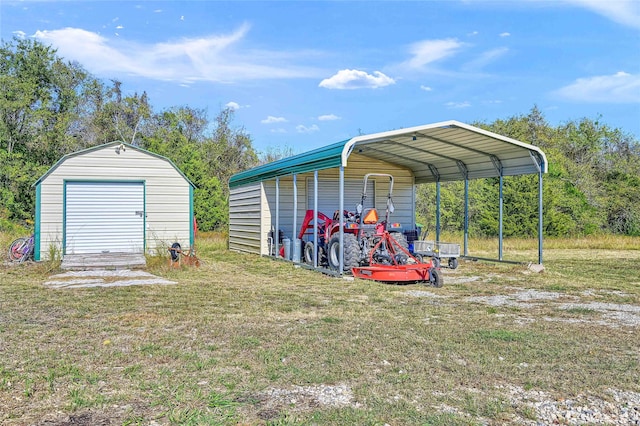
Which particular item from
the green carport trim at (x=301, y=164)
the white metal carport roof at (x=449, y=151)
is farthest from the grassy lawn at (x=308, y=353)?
the white metal carport roof at (x=449, y=151)

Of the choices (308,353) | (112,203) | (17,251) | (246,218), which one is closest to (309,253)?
(246,218)

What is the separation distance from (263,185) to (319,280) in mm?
5520

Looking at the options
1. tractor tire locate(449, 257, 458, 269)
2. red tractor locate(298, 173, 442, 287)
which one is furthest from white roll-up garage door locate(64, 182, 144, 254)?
tractor tire locate(449, 257, 458, 269)

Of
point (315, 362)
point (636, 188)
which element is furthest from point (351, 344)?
point (636, 188)

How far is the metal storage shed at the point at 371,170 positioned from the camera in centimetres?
1136

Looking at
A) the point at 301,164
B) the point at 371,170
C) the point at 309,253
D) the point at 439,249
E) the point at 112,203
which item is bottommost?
the point at 309,253

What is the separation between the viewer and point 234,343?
17.2 ft

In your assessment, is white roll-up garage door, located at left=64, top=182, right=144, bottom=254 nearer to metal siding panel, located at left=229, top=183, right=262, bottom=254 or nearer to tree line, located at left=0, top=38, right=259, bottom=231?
metal siding panel, located at left=229, top=183, right=262, bottom=254

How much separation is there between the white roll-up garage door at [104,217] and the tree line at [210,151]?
31.8ft

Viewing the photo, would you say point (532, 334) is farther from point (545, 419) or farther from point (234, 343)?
point (234, 343)

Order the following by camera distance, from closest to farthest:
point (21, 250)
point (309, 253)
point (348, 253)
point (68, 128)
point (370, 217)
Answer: point (348, 253)
point (370, 217)
point (309, 253)
point (21, 250)
point (68, 128)

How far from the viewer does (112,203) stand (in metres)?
14.1

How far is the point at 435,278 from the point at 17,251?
9.61 meters

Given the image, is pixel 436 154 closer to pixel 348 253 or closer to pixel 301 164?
pixel 301 164
